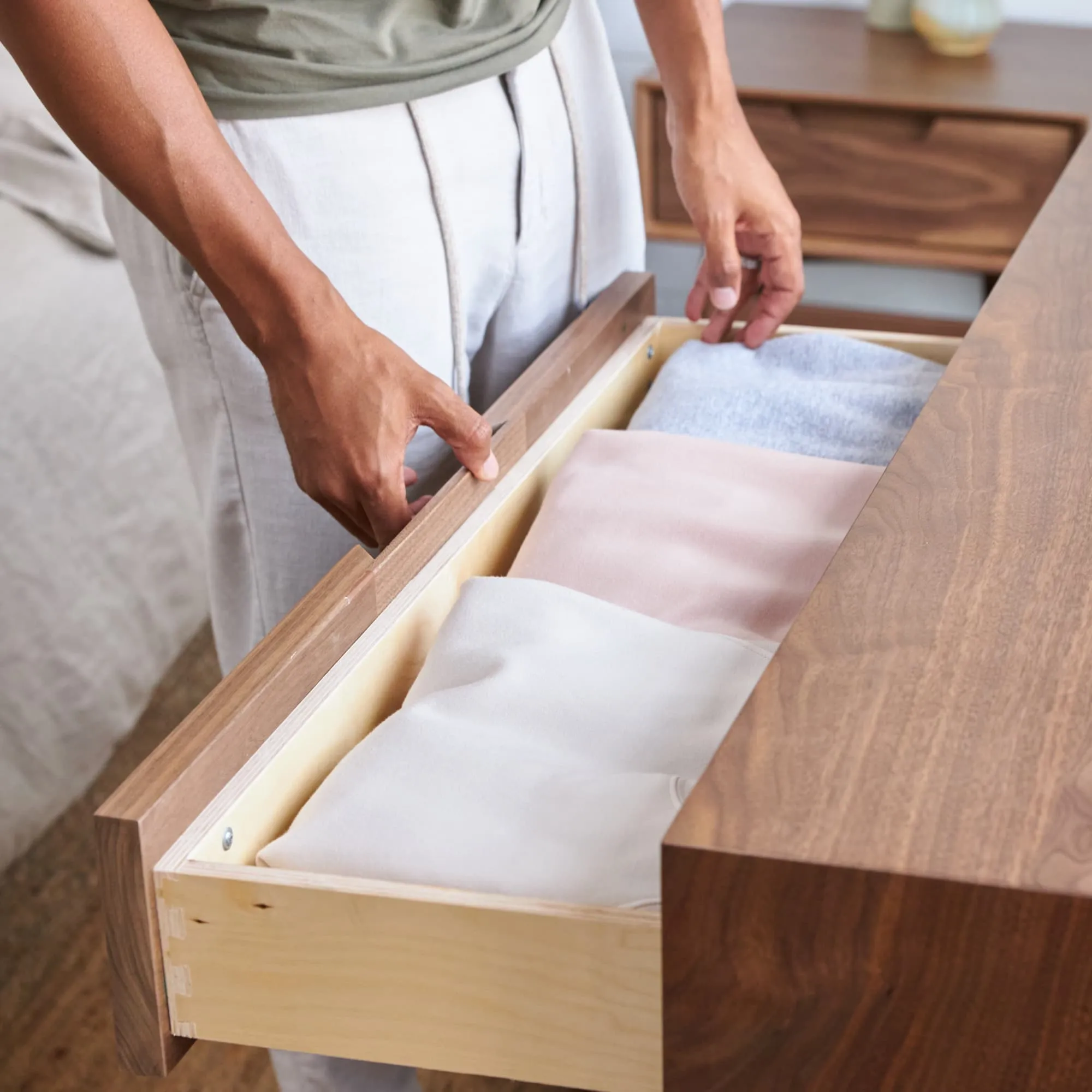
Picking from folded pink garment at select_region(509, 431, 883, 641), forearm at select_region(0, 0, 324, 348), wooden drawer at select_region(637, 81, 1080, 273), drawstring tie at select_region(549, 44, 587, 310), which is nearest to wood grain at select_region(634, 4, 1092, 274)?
wooden drawer at select_region(637, 81, 1080, 273)

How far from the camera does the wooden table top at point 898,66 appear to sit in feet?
5.79

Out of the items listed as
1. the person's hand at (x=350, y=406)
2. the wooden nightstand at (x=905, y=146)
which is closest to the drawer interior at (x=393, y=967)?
the person's hand at (x=350, y=406)

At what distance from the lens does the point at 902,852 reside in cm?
44

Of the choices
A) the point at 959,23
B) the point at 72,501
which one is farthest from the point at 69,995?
the point at 959,23

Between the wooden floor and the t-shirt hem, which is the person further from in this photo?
the wooden floor

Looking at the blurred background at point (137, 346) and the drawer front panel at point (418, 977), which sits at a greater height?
the drawer front panel at point (418, 977)

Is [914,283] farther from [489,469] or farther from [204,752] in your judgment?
[204,752]

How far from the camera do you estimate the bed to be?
1460 mm

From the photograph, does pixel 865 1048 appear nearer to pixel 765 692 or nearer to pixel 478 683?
Answer: pixel 765 692

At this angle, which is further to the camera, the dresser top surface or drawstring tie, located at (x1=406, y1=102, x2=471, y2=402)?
the dresser top surface

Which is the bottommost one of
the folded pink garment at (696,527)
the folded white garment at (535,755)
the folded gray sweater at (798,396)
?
the folded gray sweater at (798,396)

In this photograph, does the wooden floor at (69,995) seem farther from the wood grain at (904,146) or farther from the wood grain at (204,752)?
the wood grain at (904,146)

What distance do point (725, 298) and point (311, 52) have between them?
1.16ft

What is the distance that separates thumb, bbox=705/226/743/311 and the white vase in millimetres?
1051
